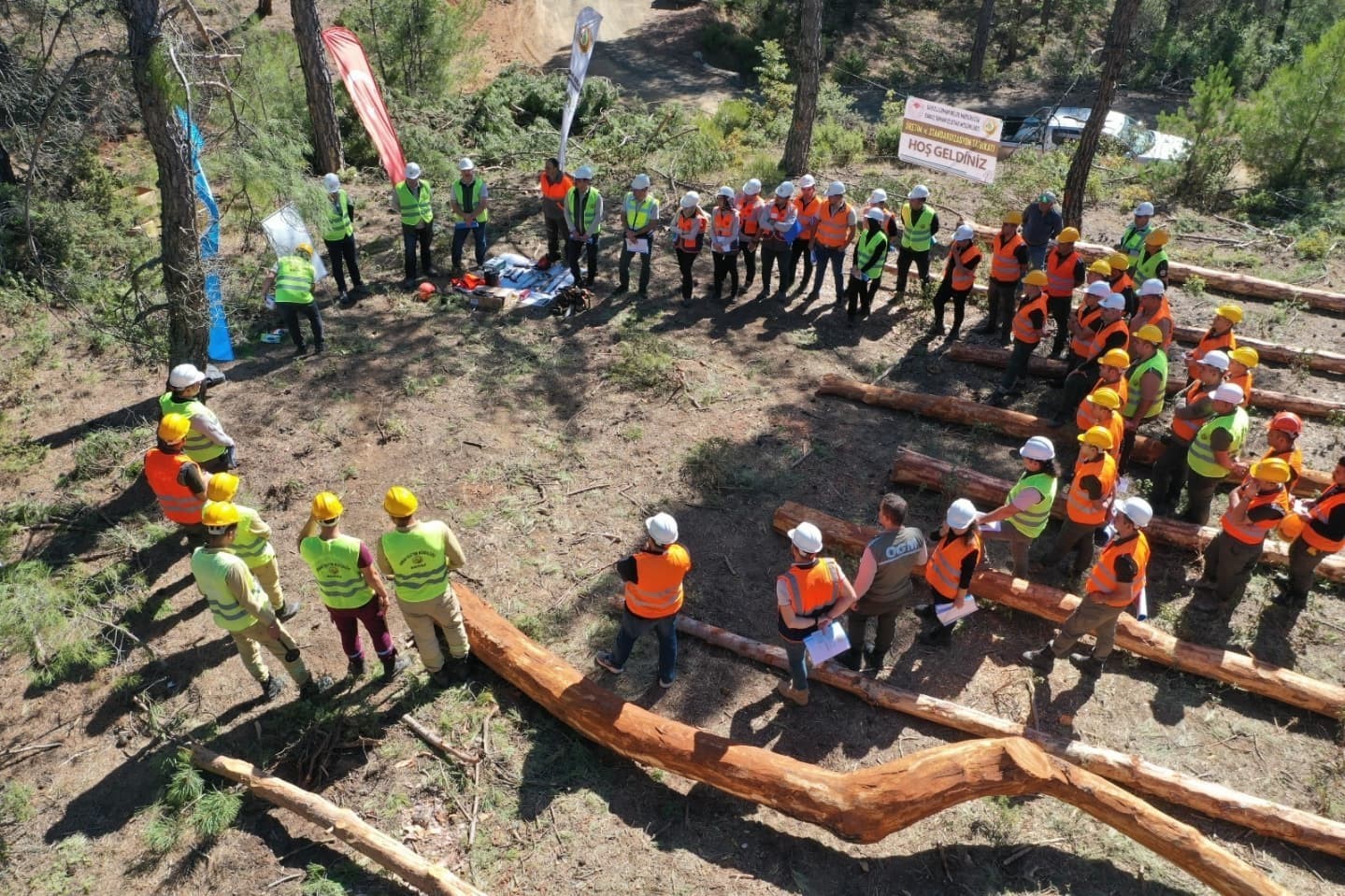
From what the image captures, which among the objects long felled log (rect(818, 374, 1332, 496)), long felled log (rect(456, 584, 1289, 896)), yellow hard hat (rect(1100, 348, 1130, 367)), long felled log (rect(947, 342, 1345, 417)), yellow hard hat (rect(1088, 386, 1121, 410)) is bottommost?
long felled log (rect(456, 584, 1289, 896))

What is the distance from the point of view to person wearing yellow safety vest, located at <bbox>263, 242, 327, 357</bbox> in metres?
10.8

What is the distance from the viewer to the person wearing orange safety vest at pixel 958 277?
11336 millimetres

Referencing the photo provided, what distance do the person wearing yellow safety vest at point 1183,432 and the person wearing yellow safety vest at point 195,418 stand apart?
9252 mm

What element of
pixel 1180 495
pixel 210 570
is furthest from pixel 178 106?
pixel 1180 495

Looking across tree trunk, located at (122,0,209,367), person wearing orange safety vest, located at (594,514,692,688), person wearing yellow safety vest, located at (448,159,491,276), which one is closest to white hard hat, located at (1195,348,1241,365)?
person wearing orange safety vest, located at (594,514,692,688)

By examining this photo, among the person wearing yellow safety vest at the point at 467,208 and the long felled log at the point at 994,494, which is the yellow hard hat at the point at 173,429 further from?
the long felled log at the point at 994,494

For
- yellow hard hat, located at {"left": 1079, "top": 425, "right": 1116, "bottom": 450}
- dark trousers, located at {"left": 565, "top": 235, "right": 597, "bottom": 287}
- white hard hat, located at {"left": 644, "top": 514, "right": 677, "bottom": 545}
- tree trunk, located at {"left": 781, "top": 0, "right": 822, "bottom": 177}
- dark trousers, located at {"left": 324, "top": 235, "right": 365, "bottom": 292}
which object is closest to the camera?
white hard hat, located at {"left": 644, "top": 514, "right": 677, "bottom": 545}

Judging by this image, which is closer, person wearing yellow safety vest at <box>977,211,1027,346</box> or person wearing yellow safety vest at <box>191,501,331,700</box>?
person wearing yellow safety vest at <box>191,501,331,700</box>

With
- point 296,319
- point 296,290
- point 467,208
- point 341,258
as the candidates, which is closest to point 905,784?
point 296,290

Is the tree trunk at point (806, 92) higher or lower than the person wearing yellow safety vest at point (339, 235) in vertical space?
higher

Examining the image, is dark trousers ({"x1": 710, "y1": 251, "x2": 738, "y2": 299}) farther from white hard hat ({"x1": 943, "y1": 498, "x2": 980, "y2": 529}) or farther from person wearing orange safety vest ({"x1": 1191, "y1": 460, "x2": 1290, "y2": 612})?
person wearing orange safety vest ({"x1": 1191, "y1": 460, "x2": 1290, "y2": 612})

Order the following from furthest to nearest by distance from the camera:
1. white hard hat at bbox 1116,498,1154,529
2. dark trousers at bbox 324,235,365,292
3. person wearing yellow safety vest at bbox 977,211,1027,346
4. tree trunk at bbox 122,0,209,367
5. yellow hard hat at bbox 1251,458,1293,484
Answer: dark trousers at bbox 324,235,365,292
person wearing yellow safety vest at bbox 977,211,1027,346
tree trunk at bbox 122,0,209,367
yellow hard hat at bbox 1251,458,1293,484
white hard hat at bbox 1116,498,1154,529

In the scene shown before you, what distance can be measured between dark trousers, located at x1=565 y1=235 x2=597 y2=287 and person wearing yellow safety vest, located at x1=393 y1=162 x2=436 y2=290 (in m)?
2.06

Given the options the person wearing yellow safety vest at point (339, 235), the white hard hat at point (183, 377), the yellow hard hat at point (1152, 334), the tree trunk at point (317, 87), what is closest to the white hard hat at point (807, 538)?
the yellow hard hat at point (1152, 334)
